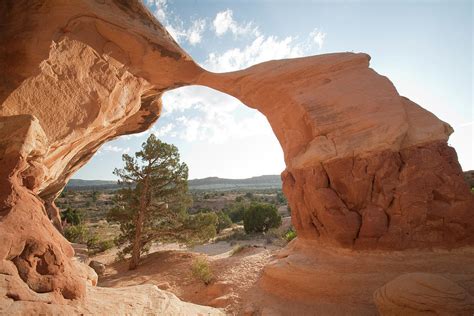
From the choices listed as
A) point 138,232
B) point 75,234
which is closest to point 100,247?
point 75,234

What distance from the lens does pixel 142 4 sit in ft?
26.7

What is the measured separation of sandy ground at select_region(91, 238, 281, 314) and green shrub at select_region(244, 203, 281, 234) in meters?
9.47

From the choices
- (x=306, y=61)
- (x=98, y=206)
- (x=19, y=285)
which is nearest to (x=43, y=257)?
(x=19, y=285)

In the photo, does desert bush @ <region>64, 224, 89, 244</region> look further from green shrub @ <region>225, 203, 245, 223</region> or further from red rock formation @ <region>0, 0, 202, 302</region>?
green shrub @ <region>225, 203, 245, 223</region>

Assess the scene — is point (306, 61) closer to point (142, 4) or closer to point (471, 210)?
point (142, 4)

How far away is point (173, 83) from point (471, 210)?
10.2 metres

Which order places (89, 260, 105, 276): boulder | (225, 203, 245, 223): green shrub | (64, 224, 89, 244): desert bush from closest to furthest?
1. (89, 260, 105, 276): boulder
2. (64, 224, 89, 244): desert bush
3. (225, 203, 245, 223): green shrub

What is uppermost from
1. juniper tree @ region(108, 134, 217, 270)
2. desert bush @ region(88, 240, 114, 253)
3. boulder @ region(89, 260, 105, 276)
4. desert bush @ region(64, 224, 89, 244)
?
juniper tree @ region(108, 134, 217, 270)

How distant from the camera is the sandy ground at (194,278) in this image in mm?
8766

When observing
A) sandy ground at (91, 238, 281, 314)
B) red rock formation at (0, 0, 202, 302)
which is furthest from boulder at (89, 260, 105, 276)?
red rock formation at (0, 0, 202, 302)

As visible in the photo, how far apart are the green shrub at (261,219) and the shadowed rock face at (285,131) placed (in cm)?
1581

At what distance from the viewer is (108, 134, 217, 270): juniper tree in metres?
14.4

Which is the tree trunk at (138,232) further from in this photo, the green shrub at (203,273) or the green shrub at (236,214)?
the green shrub at (236,214)

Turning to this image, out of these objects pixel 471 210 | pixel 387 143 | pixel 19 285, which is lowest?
pixel 19 285
